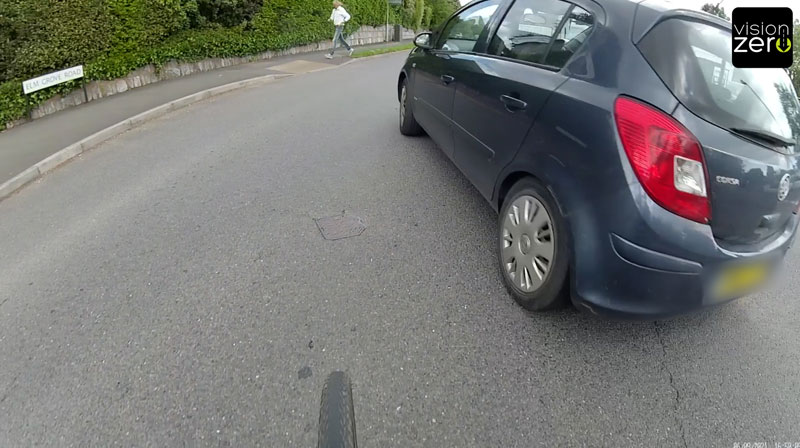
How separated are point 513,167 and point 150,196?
11.3 feet

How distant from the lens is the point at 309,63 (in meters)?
12.3

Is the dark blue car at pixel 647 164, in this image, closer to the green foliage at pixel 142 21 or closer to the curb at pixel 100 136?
the curb at pixel 100 136

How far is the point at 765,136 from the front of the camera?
188 centimetres

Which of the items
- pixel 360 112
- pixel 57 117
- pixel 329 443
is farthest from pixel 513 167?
pixel 57 117

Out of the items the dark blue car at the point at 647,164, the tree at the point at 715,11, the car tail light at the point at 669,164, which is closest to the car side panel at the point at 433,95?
the dark blue car at the point at 647,164

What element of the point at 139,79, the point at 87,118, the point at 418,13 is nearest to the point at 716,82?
the point at 87,118

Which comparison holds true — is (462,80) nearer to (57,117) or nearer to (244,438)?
(244,438)

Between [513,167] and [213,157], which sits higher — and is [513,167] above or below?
above

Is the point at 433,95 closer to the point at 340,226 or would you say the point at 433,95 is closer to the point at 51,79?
the point at 340,226

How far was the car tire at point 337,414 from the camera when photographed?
1.66 meters

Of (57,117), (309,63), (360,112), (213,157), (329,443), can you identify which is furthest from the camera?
(309,63)

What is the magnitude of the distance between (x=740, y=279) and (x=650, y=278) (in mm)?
500

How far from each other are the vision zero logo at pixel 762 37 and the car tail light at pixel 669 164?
0.68 m

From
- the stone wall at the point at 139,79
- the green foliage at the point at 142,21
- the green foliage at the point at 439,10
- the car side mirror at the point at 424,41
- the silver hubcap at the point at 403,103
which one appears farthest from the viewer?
the green foliage at the point at 439,10
